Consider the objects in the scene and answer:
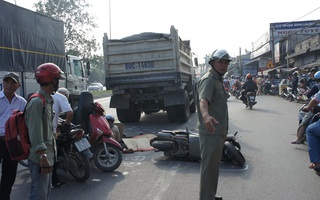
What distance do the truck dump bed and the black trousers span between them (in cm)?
685

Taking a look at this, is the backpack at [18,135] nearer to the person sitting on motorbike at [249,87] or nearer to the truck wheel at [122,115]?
the truck wheel at [122,115]

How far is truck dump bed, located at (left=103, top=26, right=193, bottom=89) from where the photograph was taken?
10.4 m

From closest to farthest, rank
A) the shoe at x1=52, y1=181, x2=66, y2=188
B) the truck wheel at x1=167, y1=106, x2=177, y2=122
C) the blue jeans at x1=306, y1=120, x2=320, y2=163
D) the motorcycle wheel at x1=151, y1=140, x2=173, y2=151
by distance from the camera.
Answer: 1. the blue jeans at x1=306, y1=120, x2=320, y2=163
2. the shoe at x1=52, y1=181, x2=66, y2=188
3. the motorcycle wheel at x1=151, y1=140, x2=173, y2=151
4. the truck wheel at x1=167, y1=106, x2=177, y2=122

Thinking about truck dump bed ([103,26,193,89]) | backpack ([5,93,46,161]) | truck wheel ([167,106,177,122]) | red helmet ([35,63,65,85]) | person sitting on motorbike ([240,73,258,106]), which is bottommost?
truck wheel ([167,106,177,122])

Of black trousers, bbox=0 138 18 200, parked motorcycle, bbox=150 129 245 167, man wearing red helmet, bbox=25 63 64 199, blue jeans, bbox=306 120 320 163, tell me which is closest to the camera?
man wearing red helmet, bbox=25 63 64 199

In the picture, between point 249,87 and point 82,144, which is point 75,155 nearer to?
point 82,144

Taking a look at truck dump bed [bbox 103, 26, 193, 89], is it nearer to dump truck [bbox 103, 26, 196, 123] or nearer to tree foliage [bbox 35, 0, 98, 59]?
dump truck [bbox 103, 26, 196, 123]

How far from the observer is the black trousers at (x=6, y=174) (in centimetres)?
379

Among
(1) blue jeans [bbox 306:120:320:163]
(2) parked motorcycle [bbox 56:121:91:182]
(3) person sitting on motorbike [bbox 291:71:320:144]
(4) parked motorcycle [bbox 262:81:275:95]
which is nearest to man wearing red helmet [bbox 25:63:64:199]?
(2) parked motorcycle [bbox 56:121:91:182]

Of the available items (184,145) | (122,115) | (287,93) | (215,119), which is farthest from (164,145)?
(287,93)

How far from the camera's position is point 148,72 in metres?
10.6

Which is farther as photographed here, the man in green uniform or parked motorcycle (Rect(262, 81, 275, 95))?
parked motorcycle (Rect(262, 81, 275, 95))

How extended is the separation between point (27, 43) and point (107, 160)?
5797 millimetres

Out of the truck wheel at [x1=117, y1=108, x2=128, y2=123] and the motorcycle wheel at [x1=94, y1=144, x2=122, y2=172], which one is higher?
the truck wheel at [x1=117, y1=108, x2=128, y2=123]
